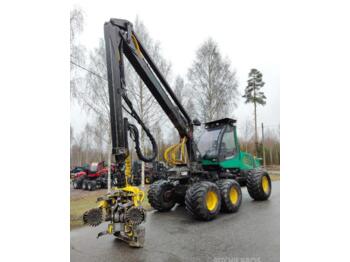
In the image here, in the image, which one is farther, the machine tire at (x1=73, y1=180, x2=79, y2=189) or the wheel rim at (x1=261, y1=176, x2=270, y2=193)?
the machine tire at (x1=73, y1=180, x2=79, y2=189)

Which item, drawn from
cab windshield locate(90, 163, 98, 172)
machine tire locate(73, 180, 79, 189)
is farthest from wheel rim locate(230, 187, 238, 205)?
machine tire locate(73, 180, 79, 189)

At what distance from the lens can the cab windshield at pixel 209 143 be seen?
537 cm

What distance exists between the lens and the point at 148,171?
1249 centimetres

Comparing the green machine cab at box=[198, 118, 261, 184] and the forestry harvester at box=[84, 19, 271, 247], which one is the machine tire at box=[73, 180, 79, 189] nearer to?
the forestry harvester at box=[84, 19, 271, 247]

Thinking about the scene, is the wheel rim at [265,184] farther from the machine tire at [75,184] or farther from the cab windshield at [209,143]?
the machine tire at [75,184]

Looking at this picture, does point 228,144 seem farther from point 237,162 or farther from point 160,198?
point 160,198

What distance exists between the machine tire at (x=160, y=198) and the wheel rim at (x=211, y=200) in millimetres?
1200

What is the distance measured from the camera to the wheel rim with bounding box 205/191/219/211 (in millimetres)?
4255

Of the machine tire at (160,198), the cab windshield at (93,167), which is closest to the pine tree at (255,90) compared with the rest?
the machine tire at (160,198)

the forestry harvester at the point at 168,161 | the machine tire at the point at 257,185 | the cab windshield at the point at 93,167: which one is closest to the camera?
the forestry harvester at the point at 168,161

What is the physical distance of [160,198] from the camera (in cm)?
503

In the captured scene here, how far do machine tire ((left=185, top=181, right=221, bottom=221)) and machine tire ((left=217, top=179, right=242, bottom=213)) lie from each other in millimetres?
400

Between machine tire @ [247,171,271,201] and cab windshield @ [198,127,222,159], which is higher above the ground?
cab windshield @ [198,127,222,159]
